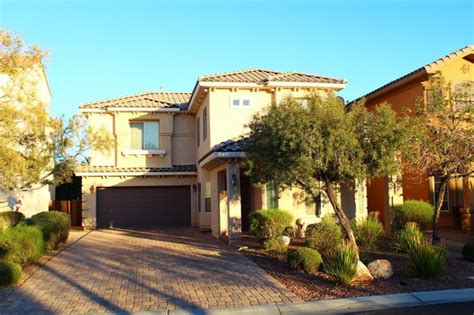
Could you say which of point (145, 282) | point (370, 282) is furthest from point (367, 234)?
point (145, 282)

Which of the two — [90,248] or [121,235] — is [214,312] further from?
[121,235]

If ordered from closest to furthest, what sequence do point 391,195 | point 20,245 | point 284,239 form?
point 20,245
point 284,239
point 391,195

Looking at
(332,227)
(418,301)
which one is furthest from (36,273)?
(418,301)

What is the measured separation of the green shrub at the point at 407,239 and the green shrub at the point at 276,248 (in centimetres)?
294

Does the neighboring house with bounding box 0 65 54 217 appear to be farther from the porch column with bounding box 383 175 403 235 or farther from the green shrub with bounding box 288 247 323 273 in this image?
the porch column with bounding box 383 175 403 235

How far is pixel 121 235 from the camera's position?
20453mm

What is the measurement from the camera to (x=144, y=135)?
24.2 m

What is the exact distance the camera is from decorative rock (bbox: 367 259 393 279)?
10.3 m

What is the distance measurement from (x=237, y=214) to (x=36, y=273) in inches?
258

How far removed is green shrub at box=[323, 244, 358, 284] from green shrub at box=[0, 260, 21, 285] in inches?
257

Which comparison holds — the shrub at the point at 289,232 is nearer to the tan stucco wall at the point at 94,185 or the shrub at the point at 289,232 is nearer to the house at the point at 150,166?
the house at the point at 150,166

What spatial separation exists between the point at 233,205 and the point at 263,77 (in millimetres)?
5945

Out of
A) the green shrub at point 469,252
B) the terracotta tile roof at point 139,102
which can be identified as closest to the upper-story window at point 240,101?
the terracotta tile roof at point 139,102

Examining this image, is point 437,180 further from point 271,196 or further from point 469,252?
point 469,252
